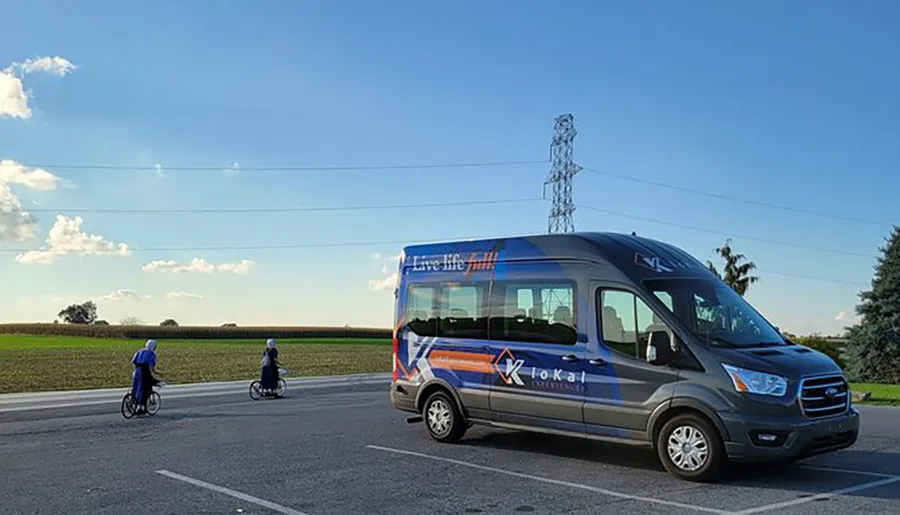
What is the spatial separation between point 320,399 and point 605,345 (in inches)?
516

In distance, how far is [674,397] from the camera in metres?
8.73

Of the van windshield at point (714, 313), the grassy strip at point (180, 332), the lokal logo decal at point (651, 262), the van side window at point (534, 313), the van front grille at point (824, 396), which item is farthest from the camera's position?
the grassy strip at point (180, 332)

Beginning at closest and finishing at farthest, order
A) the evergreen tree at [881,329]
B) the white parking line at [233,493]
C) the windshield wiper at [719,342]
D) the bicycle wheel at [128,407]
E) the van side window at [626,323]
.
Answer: the white parking line at [233,493], the windshield wiper at [719,342], the van side window at [626,323], the bicycle wheel at [128,407], the evergreen tree at [881,329]

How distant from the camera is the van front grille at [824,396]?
834 cm

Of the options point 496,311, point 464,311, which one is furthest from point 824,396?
point 464,311

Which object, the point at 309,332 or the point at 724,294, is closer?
the point at 724,294

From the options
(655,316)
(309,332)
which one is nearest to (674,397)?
(655,316)

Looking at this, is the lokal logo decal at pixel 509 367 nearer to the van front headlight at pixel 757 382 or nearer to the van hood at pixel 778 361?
the van hood at pixel 778 361

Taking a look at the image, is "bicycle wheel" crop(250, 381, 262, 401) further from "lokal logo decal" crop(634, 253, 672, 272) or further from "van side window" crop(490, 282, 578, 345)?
"lokal logo decal" crop(634, 253, 672, 272)

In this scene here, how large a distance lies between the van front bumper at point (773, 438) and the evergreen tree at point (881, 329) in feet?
102

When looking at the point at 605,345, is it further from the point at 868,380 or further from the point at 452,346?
the point at 868,380

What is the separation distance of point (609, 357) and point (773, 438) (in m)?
1.99

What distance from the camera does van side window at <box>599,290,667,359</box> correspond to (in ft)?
30.0

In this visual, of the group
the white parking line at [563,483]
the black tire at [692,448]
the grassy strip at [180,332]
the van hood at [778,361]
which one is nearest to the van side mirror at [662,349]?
the van hood at [778,361]
